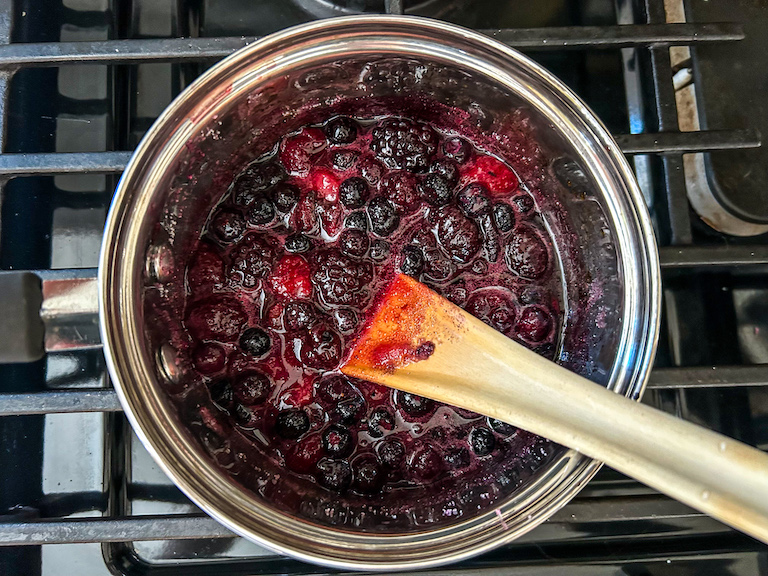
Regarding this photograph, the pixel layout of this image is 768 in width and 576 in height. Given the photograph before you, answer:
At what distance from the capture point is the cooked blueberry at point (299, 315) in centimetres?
91

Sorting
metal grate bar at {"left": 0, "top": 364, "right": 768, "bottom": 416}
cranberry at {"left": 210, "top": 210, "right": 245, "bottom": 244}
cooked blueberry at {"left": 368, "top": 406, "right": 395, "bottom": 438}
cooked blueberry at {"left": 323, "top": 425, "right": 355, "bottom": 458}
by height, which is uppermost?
cranberry at {"left": 210, "top": 210, "right": 245, "bottom": 244}

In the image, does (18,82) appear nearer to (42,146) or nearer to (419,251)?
(42,146)

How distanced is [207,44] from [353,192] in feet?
0.95

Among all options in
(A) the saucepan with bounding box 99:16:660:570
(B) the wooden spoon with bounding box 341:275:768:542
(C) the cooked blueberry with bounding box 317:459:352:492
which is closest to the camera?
(B) the wooden spoon with bounding box 341:275:768:542

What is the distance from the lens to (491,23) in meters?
0.98

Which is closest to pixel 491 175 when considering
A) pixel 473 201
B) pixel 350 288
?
pixel 473 201

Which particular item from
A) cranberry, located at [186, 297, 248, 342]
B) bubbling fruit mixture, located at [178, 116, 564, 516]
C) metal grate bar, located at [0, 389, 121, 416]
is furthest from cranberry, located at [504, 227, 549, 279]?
metal grate bar, located at [0, 389, 121, 416]

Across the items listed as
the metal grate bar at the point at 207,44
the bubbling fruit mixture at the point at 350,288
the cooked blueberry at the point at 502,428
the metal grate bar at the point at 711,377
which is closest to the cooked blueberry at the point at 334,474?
the bubbling fruit mixture at the point at 350,288

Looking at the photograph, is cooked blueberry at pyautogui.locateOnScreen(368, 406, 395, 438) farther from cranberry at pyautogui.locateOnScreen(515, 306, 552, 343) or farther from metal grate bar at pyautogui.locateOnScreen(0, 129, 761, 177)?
metal grate bar at pyautogui.locateOnScreen(0, 129, 761, 177)

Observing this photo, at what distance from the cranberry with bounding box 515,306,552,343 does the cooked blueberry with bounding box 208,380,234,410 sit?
461 millimetres

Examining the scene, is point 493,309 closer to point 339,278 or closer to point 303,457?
point 339,278

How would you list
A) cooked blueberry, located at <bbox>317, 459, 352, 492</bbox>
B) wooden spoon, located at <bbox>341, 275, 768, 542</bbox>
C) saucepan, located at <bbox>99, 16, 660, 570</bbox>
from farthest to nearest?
cooked blueberry, located at <bbox>317, 459, 352, 492</bbox> < saucepan, located at <bbox>99, 16, 660, 570</bbox> < wooden spoon, located at <bbox>341, 275, 768, 542</bbox>

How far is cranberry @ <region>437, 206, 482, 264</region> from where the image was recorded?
92 centimetres

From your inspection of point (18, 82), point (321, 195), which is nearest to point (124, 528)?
point (321, 195)
